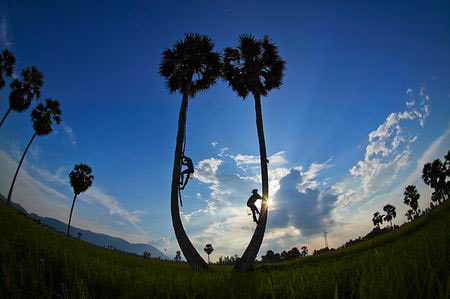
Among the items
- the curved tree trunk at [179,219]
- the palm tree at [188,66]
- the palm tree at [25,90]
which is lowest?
the curved tree trunk at [179,219]

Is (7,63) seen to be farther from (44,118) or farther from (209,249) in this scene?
(209,249)

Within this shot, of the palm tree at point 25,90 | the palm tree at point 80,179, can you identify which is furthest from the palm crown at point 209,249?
the palm tree at point 25,90

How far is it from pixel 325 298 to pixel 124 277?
8.21 feet

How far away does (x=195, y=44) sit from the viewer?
54.6ft

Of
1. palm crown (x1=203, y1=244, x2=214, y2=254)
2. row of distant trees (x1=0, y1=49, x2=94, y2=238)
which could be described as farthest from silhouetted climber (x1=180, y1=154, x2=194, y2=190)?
palm crown (x1=203, y1=244, x2=214, y2=254)

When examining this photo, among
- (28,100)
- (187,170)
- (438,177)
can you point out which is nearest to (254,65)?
(187,170)

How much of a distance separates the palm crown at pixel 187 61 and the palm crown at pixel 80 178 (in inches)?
1827

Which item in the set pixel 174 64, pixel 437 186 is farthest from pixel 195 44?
pixel 437 186

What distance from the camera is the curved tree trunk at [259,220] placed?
1225cm

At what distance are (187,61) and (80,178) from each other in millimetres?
48239

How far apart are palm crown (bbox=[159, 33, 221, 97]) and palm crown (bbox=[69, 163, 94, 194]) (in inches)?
1827

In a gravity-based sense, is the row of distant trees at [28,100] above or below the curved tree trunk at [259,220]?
above

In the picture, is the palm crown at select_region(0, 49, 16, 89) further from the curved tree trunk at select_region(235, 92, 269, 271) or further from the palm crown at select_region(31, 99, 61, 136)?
the curved tree trunk at select_region(235, 92, 269, 271)

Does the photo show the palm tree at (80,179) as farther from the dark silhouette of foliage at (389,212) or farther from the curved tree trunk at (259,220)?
the dark silhouette of foliage at (389,212)
